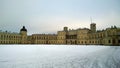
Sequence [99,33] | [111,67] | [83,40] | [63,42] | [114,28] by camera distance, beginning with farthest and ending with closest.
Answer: [63,42] → [83,40] → [99,33] → [114,28] → [111,67]

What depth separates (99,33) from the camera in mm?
85438

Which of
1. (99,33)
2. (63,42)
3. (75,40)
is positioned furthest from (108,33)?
(63,42)

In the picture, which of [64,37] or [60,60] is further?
[64,37]

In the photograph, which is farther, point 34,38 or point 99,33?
point 34,38

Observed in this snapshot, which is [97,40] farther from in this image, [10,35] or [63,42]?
[10,35]

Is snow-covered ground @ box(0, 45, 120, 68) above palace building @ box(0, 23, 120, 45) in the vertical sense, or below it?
below

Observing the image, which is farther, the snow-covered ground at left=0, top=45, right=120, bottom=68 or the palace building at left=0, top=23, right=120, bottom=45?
the palace building at left=0, top=23, right=120, bottom=45

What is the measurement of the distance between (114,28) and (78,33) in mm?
30482

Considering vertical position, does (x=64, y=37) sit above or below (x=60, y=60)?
above

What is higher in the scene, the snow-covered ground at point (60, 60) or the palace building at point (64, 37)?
the palace building at point (64, 37)

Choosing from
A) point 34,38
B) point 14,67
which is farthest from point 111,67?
point 34,38

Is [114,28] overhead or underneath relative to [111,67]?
overhead

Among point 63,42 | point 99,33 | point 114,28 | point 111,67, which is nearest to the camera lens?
point 111,67

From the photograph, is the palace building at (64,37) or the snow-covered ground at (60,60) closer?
the snow-covered ground at (60,60)
